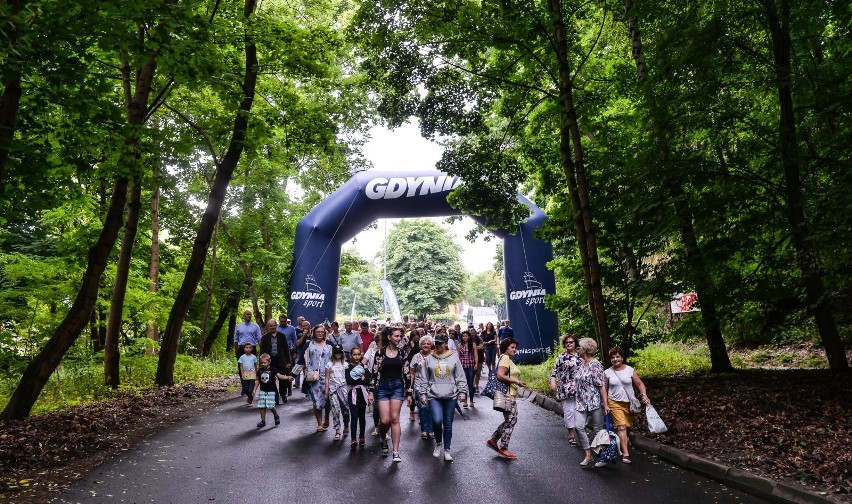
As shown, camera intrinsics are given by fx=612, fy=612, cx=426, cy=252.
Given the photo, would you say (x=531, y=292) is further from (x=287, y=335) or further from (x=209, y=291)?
(x=209, y=291)

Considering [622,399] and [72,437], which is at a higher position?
[622,399]

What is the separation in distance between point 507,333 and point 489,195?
20.1ft

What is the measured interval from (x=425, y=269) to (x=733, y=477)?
6269cm

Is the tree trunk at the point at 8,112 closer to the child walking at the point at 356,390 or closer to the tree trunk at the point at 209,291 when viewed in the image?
the child walking at the point at 356,390

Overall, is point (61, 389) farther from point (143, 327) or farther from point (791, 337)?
point (791, 337)

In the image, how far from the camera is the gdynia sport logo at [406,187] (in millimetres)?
20828

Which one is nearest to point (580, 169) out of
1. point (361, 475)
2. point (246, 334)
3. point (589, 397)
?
point (589, 397)

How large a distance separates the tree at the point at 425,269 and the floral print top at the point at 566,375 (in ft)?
194

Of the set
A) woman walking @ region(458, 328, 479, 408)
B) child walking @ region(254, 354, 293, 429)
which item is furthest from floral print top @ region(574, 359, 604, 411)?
woman walking @ region(458, 328, 479, 408)

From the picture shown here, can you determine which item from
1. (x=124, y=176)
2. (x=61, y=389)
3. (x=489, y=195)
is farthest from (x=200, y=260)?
(x=489, y=195)

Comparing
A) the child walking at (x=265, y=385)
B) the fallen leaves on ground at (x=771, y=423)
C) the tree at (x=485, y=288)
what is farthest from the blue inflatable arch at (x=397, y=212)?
the tree at (x=485, y=288)

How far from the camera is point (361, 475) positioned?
7.11m

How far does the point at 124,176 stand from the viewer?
391 inches

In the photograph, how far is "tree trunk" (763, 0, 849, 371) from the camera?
387 inches
